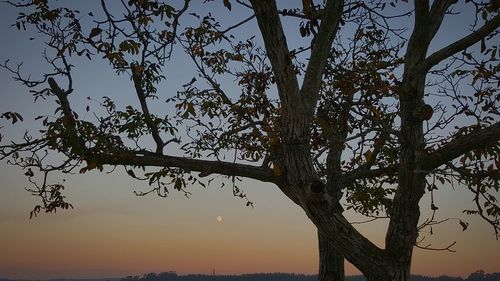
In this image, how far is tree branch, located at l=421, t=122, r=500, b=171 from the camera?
16.8 ft

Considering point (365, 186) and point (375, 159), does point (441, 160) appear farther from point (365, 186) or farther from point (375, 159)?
point (365, 186)

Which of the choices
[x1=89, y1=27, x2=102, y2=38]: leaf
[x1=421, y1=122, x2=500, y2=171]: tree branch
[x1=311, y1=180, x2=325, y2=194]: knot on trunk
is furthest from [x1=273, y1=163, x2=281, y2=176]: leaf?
[x1=89, y1=27, x2=102, y2=38]: leaf

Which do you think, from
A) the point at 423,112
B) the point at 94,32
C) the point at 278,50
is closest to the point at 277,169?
the point at 278,50

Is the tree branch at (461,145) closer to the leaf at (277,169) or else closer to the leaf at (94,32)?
the leaf at (277,169)

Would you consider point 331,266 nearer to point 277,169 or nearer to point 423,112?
point 277,169

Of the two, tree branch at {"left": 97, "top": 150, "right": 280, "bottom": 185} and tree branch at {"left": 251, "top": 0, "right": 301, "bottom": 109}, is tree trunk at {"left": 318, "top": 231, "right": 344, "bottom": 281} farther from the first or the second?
tree branch at {"left": 251, "top": 0, "right": 301, "bottom": 109}

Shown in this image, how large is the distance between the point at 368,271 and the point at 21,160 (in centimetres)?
570

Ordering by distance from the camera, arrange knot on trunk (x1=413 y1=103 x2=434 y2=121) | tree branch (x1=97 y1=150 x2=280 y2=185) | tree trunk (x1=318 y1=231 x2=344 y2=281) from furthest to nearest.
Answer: tree trunk (x1=318 y1=231 x2=344 y2=281) → tree branch (x1=97 y1=150 x2=280 y2=185) → knot on trunk (x1=413 y1=103 x2=434 y2=121)

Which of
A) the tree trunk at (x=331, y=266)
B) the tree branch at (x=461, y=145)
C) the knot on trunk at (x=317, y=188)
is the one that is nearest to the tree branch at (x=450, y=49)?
the tree branch at (x=461, y=145)

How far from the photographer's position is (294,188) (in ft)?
19.1

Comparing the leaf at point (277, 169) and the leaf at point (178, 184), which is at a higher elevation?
the leaf at point (277, 169)

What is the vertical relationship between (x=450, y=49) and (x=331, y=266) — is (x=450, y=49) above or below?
above

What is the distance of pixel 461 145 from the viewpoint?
5.33 meters

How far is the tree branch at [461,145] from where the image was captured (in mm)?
5109
